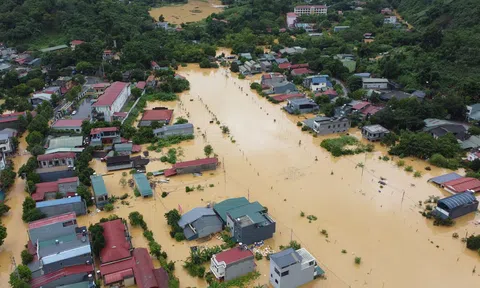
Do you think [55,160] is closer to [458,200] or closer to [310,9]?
[458,200]

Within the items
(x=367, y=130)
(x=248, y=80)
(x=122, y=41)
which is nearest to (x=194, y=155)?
(x=367, y=130)

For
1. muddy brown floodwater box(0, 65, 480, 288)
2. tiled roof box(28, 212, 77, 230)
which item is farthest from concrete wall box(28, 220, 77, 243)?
muddy brown floodwater box(0, 65, 480, 288)

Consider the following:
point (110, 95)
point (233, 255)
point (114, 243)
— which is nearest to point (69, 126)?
point (110, 95)

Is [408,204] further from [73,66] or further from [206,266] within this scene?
[73,66]

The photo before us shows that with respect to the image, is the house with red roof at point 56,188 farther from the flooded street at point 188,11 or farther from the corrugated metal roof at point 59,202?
the flooded street at point 188,11

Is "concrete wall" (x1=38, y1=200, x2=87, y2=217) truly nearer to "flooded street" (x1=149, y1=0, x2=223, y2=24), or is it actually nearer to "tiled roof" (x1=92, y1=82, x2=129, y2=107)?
"tiled roof" (x1=92, y1=82, x2=129, y2=107)

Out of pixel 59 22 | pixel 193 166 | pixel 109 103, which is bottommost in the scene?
pixel 193 166
